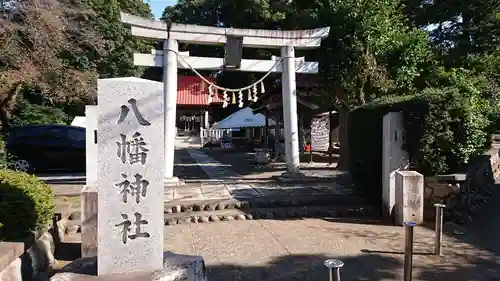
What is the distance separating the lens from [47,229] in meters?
5.20

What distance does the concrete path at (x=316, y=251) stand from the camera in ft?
15.1

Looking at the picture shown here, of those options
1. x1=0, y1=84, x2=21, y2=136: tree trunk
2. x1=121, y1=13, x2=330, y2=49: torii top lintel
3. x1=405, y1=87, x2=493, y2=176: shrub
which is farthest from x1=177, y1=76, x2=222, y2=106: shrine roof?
x1=405, y1=87, x2=493, y2=176: shrub

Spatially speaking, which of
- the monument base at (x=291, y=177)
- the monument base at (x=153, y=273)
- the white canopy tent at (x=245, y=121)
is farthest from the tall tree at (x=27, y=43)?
the white canopy tent at (x=245, y=121)

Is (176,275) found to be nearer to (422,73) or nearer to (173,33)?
(173,33)

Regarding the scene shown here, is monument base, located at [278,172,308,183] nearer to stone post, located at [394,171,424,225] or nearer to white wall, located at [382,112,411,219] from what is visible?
white wall, located at [382,112,411,219]

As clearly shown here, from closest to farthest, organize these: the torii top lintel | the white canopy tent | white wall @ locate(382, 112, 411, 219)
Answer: white wall @ locate(382, 112, 411, 219) → the torii top lintel → the white canopy tent

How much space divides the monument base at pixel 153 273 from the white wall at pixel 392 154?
4492 millimetres

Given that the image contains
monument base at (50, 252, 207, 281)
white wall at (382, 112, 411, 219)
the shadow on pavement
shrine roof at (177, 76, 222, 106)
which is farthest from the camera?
shrine roof at (177, 76, 222, 106)

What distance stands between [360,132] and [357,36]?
3264mm

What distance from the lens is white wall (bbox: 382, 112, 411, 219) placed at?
6.87 metres

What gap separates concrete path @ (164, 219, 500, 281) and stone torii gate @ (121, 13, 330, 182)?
3952 millimetres

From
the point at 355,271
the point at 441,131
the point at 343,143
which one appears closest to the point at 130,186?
the point at 355,271

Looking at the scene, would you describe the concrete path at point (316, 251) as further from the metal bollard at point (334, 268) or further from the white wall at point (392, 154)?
the metal bollard at point (334, 268)

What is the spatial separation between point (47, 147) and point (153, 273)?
35.6ft
